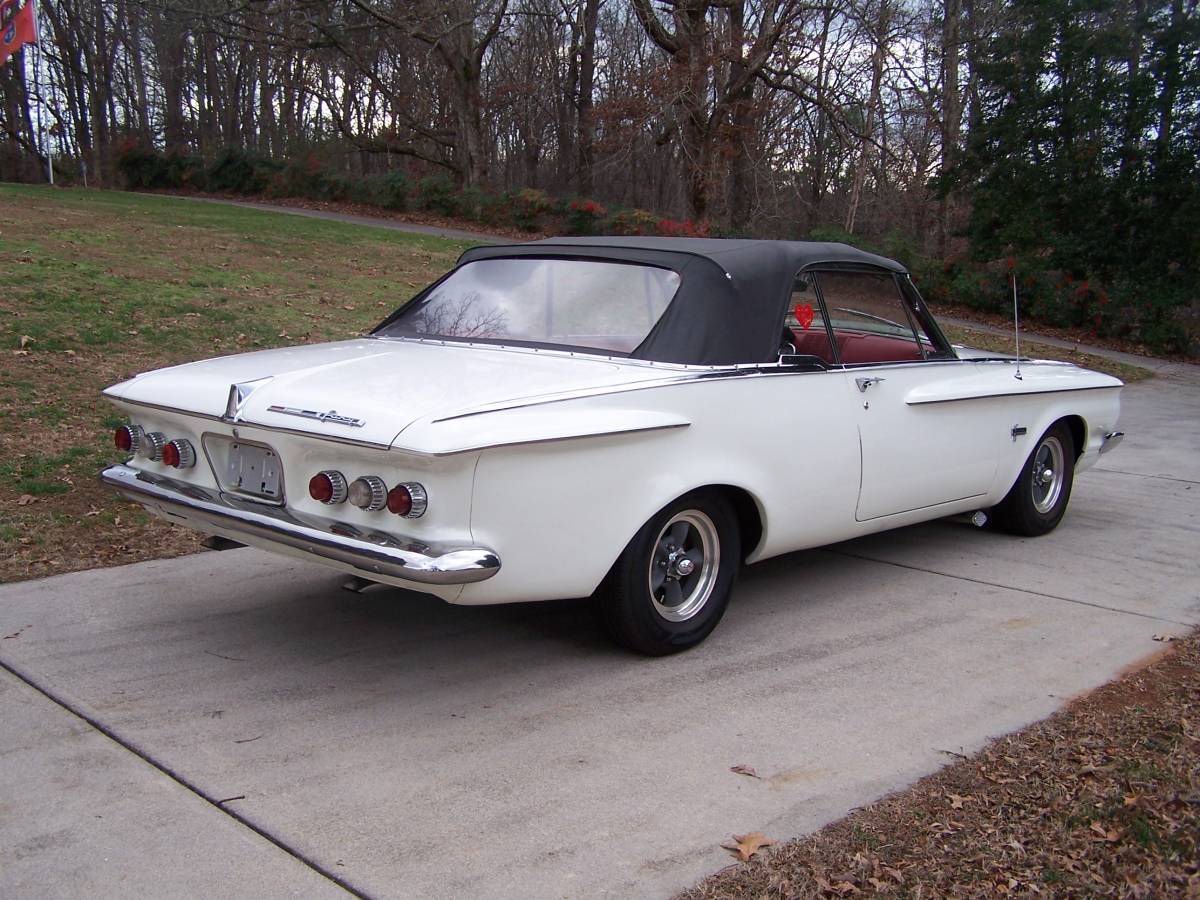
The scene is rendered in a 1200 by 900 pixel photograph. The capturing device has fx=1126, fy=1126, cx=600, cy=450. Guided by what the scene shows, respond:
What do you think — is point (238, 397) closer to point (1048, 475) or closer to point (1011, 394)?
point (1011, 394)

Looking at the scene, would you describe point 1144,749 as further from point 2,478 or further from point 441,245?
point 441,245

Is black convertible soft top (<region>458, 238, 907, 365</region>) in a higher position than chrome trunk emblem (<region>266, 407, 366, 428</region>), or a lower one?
higher

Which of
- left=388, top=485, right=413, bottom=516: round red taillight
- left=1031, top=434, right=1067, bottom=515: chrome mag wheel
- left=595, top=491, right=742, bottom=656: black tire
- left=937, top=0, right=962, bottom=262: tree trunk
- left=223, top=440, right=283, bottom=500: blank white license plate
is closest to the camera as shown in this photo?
left=388, top=485, right=413, bottom=516: round red taillight

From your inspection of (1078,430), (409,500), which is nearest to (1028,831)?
(409,500)

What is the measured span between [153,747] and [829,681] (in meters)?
2.33

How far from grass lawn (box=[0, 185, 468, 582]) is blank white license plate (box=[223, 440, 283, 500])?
5.64 ft

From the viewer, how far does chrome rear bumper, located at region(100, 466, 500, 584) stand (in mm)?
3439

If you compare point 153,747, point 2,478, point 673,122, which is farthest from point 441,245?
point 153,747

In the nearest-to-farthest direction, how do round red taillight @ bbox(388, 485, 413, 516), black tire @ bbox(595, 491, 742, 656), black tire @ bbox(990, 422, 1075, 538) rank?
round red taillight @ bbox(388, 485, 413, 516) → black tire @ bbox(595, 491, 742, 656) → black tire @ bbox(990, 422, 1075, 538)

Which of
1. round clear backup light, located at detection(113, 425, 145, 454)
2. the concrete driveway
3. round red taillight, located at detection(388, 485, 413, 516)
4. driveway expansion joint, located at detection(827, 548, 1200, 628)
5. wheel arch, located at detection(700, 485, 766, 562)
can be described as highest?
round clear backup light, located at detection(113, 425, 145, 454)

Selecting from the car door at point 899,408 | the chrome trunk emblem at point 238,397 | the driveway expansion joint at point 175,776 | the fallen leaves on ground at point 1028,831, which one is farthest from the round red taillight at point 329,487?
the car door at point 899,408

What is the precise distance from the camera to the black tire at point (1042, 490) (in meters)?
6.16

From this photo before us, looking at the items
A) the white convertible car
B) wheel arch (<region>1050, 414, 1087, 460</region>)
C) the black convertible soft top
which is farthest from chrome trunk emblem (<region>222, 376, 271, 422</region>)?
wheel arch (<region>1050, 414, 1087, 460</region>)

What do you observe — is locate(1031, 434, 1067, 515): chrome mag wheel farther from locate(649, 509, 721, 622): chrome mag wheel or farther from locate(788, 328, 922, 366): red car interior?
locate(649, 509, 721, 622): chrome mag wheel
